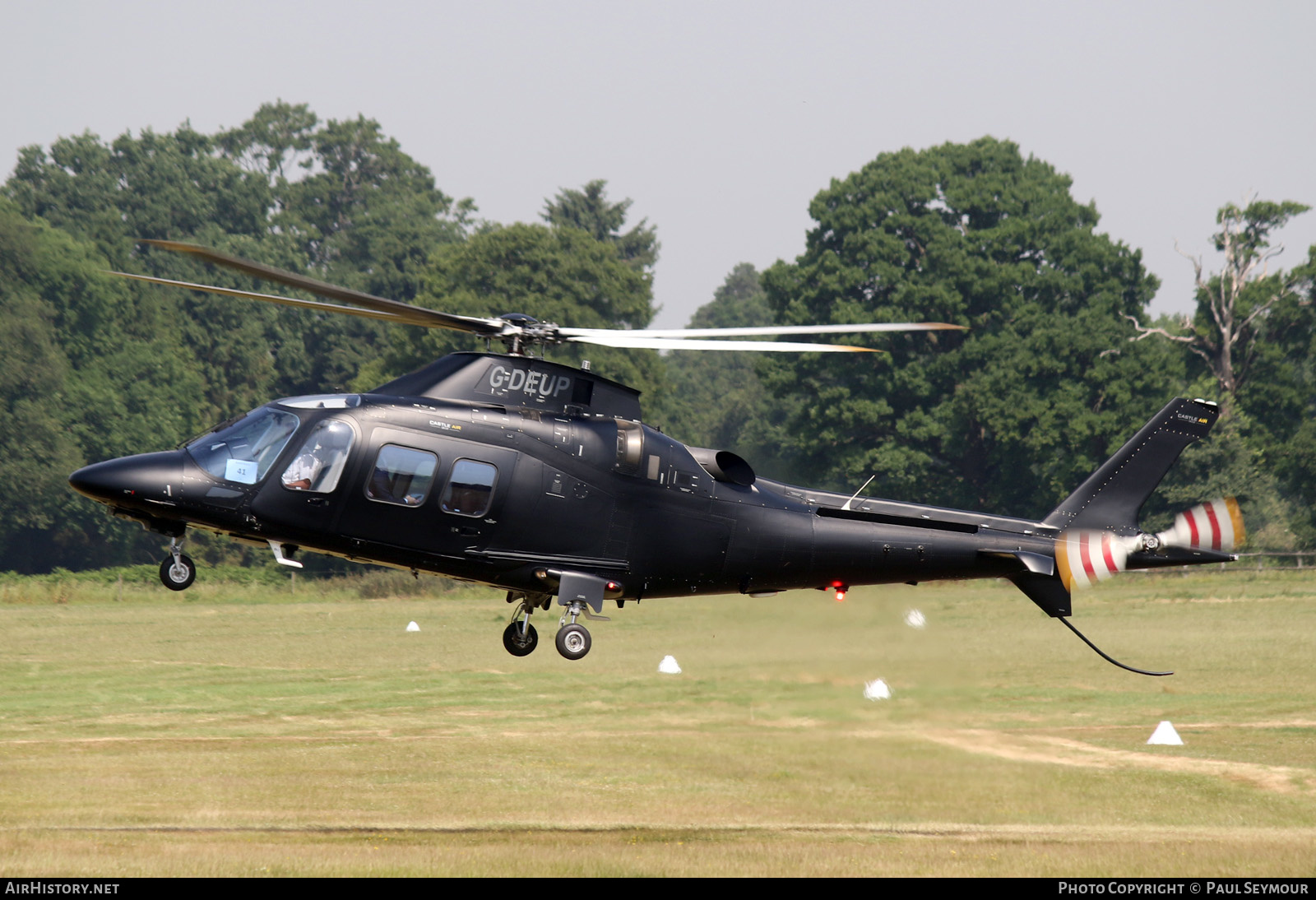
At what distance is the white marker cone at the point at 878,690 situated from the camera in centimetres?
2975

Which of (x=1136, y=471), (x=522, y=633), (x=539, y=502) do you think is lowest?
(x=522, y=633)

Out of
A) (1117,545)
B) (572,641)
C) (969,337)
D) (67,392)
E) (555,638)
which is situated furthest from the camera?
(67,392)

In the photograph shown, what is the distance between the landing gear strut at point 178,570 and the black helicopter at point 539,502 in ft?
0.09

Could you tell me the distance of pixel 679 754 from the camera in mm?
39688

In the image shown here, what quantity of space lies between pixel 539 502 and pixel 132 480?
19.0 feet

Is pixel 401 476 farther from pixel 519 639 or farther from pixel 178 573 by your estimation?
pixel 519 639

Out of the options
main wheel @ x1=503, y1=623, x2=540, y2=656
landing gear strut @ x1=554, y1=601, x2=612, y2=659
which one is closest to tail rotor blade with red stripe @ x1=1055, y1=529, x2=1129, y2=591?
landing gear strut @ x1=554, y1=601, x2=612, y2=659

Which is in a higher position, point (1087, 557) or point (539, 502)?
point (539, 502)

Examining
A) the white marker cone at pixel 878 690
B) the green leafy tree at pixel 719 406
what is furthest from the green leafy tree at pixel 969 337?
the white marker cone at pixel 878 690

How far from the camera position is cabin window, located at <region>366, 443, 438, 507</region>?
1942 centimetres

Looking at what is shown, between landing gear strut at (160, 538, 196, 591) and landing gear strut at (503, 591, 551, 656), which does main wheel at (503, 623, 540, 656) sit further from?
landing gear strut at (160, 538, 196, 591)

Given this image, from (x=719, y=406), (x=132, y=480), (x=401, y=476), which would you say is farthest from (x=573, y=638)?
(x=719, y=406)
